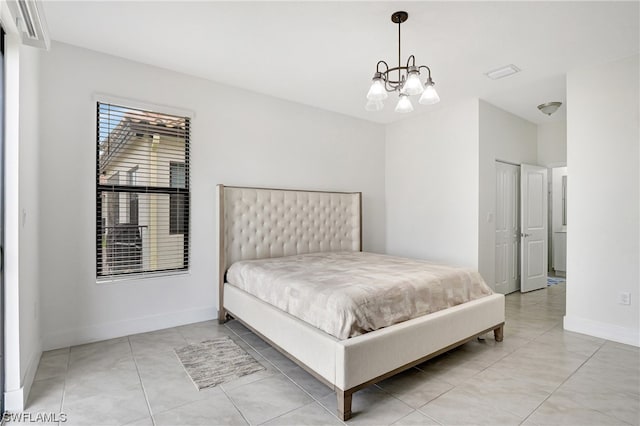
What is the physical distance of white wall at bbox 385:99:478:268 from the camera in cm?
428

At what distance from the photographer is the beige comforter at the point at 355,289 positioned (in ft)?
6.98

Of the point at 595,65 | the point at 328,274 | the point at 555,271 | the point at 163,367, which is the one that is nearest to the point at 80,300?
the point at 163,367

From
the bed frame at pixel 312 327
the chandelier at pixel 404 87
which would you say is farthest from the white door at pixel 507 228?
the chandelier at pixel 404 87

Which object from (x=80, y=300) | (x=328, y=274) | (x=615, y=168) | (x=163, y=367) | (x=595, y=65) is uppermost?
(x=595, y=65)

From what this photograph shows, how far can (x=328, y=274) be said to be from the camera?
9.18ft

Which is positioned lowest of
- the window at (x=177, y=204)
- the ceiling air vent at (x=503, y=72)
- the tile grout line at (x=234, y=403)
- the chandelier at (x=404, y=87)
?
the tile grout line at (x=234, y=403)

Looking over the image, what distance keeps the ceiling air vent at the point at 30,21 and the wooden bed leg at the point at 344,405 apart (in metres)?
2.71

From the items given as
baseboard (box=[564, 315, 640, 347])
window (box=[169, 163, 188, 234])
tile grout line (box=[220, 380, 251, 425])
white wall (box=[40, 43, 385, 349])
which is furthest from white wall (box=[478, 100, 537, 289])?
window (box=[169, 163, 188, 234])

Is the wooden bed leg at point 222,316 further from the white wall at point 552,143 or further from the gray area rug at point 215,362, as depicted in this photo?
the white wall at point 552,143

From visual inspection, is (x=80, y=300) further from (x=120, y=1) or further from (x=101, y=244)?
(x=120, y=1)

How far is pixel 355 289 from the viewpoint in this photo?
7.34ft

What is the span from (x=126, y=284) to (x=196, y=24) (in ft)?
7.93

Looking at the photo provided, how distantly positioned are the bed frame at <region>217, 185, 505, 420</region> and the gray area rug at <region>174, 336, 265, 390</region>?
23 centimetres

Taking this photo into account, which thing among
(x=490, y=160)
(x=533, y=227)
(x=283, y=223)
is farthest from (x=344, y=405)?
(x=533, y=227)
